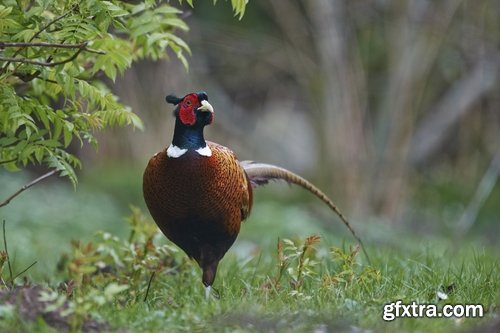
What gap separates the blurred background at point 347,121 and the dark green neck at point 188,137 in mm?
4351

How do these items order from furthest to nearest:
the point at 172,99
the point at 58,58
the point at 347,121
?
1. the point at 347,121
2. the point at 172,99
3. the point at 58,58

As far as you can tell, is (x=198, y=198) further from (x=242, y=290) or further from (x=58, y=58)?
(x=58, y=58)

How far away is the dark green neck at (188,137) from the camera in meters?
4.66

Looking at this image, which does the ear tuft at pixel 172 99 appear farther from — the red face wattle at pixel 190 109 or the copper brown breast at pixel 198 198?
the copper brown breast at pixel 198 198

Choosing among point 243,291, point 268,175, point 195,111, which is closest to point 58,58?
point 195,111

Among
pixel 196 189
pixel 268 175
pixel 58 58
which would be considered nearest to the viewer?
pixel 58 58

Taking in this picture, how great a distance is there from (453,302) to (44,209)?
771cm

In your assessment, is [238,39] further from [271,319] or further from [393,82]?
[271,319]

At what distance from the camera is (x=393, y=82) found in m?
11.4

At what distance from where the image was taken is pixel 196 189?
4.58 metres

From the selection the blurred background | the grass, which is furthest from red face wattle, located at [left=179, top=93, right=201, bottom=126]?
the blurred background

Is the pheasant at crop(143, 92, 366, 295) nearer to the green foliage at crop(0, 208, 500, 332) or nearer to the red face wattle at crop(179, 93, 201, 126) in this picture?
the red face wattle at crop(179, 93, 201, 126)

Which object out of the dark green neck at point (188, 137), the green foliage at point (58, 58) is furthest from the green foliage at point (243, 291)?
the dark green neck at point (188, 137)

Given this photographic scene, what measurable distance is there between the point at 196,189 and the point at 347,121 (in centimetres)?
705
